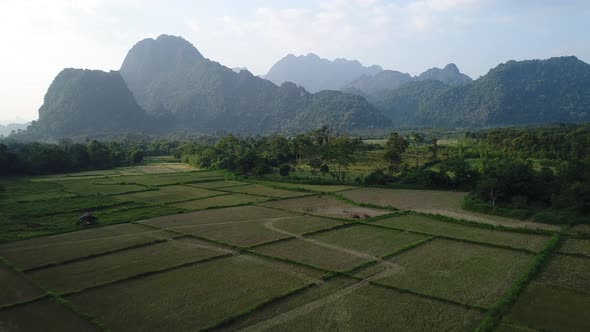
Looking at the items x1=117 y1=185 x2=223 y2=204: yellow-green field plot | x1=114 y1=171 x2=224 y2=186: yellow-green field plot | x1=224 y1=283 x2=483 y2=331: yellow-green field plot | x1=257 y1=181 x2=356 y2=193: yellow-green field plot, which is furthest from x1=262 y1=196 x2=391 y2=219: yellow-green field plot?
x1=114 y1=171 x2=224 y2=186: yellow-green field plot

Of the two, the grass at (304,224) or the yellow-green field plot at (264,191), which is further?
the yellow-green field plot at (264,191)

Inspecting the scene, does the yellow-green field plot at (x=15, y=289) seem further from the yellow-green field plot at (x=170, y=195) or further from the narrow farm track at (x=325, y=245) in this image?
the yellow-green field plot at (x=170, y=195)

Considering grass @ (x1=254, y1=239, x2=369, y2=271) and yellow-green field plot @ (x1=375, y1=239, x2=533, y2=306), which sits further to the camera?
grass @ (x1=254, y1=239, x2=369, y2=271)

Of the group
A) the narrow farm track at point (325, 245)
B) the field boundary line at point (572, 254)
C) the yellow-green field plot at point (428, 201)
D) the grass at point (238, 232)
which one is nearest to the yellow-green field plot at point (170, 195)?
the grass at point (238, 232)

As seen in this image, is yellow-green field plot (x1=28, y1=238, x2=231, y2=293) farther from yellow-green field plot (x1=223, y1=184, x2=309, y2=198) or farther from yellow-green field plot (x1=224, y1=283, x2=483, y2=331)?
yellow-green field plot (x1=223, y1=184, x2=309, y2=198)

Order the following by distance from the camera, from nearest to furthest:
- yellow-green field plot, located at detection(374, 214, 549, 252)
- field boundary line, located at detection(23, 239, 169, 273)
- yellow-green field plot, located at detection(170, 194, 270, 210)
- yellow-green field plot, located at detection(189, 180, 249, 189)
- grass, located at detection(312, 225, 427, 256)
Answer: field boundary line, located at detection(23, 239, 169, 273), grass, located at detection(312, 225, 427, 256), yellow-green field plot, located at detection(374, 214, 549, 252), yellow-green field plot, located at detection(170, 194, 270, 210), yellow-green field plot, located at detection(189, 180, 249, 189)

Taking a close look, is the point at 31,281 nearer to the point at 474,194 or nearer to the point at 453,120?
the point at 474,194
